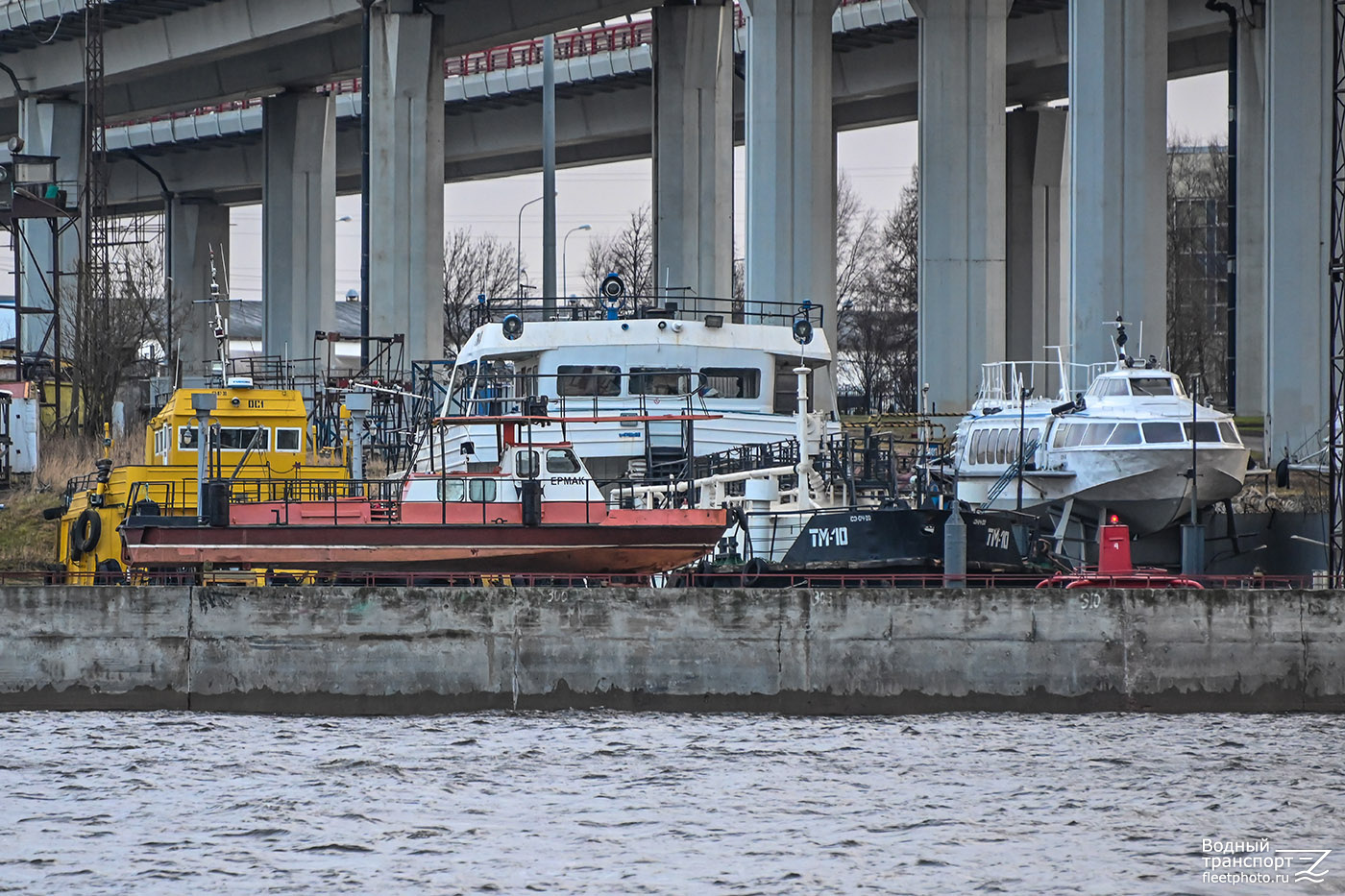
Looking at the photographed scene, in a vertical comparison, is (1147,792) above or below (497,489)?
below

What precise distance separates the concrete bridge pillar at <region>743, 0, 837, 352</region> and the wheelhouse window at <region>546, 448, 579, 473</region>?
2334 centimetres

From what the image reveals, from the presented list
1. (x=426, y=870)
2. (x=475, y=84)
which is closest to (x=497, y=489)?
(x=426, y=870)

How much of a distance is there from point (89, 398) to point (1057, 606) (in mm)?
35696

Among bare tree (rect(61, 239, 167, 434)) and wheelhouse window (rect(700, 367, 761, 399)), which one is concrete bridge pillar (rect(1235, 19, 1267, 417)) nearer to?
wheelhouse window (rect(700, 367, 761, 399))

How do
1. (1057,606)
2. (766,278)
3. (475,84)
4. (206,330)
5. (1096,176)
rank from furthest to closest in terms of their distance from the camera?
(206,330) → (475,84) → (766,278) → (1096,176) → (1057,606)

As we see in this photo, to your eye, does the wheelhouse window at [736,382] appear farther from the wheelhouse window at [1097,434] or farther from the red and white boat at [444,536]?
the red and white boat at [444,536]

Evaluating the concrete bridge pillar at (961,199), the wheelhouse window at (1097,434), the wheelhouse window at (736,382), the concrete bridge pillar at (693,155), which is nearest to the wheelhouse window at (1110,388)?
the wheelhouse window at (1097,434)

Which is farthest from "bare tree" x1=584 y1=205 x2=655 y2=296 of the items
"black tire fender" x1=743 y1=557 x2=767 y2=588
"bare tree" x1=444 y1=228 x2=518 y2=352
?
"black tire fender" x1=743 y1=557 x2=767 y2=588

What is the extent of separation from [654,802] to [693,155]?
43.5m

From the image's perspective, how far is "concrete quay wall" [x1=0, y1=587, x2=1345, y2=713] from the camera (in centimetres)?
2291

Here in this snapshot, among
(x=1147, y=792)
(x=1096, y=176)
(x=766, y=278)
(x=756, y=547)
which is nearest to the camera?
(x=1147, y=792)

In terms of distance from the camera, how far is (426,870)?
1603 cm

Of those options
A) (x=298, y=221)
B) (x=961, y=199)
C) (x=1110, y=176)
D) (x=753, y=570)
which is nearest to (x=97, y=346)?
(x=961, y=199)

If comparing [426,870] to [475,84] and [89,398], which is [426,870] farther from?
[475,84]
